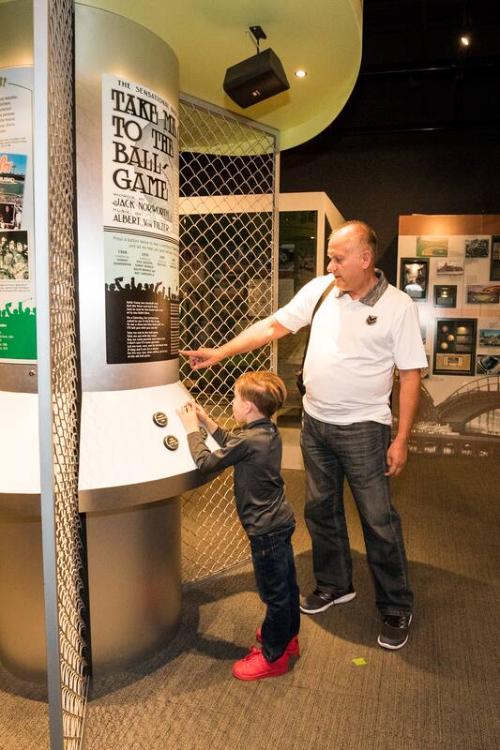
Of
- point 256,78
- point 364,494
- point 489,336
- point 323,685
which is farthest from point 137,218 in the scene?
point 489,336

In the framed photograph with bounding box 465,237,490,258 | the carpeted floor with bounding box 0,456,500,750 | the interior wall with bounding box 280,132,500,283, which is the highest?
the interior wall with bounding box 280,132,500,283

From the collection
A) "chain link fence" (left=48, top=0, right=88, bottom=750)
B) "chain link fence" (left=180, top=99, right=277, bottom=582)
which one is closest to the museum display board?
"chain link fence" (left=180, top=99, right=277, bottom=582)

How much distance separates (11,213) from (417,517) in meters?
2.92

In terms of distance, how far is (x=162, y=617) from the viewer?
6.63 ft

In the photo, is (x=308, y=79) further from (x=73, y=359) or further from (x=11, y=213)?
(x=73, y=359)

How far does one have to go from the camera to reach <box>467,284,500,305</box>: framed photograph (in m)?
5.36

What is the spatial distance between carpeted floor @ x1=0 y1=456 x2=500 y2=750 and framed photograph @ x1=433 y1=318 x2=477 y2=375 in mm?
3026

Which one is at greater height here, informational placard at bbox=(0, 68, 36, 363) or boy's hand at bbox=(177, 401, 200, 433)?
informational placard at bbox=(0, 68, 36, 363)

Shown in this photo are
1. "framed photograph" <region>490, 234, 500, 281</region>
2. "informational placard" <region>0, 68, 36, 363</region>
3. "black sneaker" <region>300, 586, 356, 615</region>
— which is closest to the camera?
"informational placard" <region>0, 68, 36, 363</region>

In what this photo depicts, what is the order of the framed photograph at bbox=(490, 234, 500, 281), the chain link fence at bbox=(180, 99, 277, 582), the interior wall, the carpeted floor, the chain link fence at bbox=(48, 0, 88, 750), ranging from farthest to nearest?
the interior wall
the framed photograph at bbox=(490, 234, 500, 281)
the chain link fence at bbox=(180, 99, 277, 582)
the carpeted floor
the chain link fence at bbox=(48, 0, 88, 750)

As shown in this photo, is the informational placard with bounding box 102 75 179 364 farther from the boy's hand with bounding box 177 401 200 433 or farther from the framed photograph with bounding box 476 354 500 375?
the framed photograph with bounding box 476 354 500 375

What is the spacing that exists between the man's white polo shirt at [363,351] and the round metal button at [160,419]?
665 millimetres

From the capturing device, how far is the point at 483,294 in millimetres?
5395

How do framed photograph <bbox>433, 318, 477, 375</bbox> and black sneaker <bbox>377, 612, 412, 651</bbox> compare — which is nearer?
black sneaker <bbox>377, 612, 412, 651</bbox>
